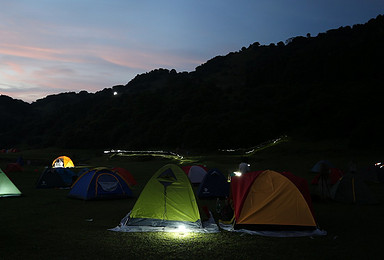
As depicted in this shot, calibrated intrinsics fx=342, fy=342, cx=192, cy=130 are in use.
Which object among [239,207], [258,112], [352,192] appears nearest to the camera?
[239,207]

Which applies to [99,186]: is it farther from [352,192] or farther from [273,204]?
[352,192]

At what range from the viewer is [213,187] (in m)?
16.9

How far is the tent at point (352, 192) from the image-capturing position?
14977mm

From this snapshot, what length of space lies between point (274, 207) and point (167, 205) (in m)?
3.26

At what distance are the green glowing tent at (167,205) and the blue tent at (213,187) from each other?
227 inches

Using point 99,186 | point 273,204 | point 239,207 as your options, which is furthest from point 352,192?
point 99,186

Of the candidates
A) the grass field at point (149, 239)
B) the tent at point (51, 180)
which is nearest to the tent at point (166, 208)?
the grass field at point (149, 239)

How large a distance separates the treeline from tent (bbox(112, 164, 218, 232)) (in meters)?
43.8

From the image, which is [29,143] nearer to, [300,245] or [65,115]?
[65,115]

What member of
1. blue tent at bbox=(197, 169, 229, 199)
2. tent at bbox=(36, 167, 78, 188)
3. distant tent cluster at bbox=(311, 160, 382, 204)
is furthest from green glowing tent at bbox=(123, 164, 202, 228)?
tent at bbox=(36, 167, 78, 188)

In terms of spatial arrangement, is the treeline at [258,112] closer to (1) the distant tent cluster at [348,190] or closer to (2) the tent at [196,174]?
(2) the tent at [196,174]

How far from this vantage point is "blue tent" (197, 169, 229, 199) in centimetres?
1683

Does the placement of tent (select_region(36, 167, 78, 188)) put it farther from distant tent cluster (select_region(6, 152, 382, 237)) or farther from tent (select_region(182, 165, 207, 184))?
distant tent cluster (select_region(6, 152, 382, 237))

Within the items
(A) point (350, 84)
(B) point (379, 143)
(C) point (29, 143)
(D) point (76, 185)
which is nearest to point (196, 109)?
(A) point (350, 84)
